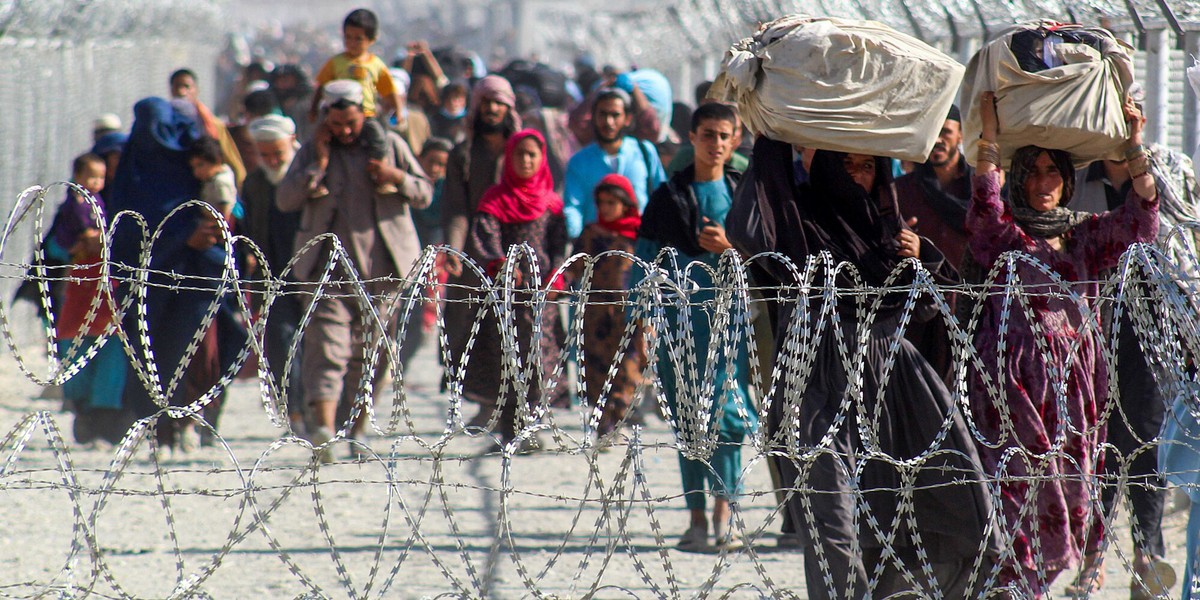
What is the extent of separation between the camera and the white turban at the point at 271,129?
7.94m

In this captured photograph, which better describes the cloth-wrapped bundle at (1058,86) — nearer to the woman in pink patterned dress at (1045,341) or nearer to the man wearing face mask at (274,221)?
the woman in pink patterned dress at (1045,341)

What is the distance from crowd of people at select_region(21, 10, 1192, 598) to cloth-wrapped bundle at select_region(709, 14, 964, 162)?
9 cm

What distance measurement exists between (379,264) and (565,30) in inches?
1483

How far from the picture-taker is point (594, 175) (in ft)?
24.9

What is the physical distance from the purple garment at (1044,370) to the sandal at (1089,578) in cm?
9

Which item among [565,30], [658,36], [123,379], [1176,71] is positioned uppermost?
[123,379]

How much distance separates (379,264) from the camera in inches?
281

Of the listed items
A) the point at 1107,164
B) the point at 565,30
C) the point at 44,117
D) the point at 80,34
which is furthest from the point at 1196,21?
the point at 565,30

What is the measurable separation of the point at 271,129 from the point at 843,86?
4529 mm

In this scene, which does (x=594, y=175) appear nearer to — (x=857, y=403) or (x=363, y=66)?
(x=363, y=66)

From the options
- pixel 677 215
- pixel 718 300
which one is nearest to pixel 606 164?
pixel 677 215

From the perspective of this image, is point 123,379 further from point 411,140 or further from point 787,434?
point 787,434

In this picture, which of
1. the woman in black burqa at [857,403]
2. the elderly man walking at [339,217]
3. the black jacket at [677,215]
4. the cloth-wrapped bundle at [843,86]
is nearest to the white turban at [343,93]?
the elderly man walking at [339,217]

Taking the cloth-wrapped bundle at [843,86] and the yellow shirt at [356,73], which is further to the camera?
the yellow shirt at [356,73]
